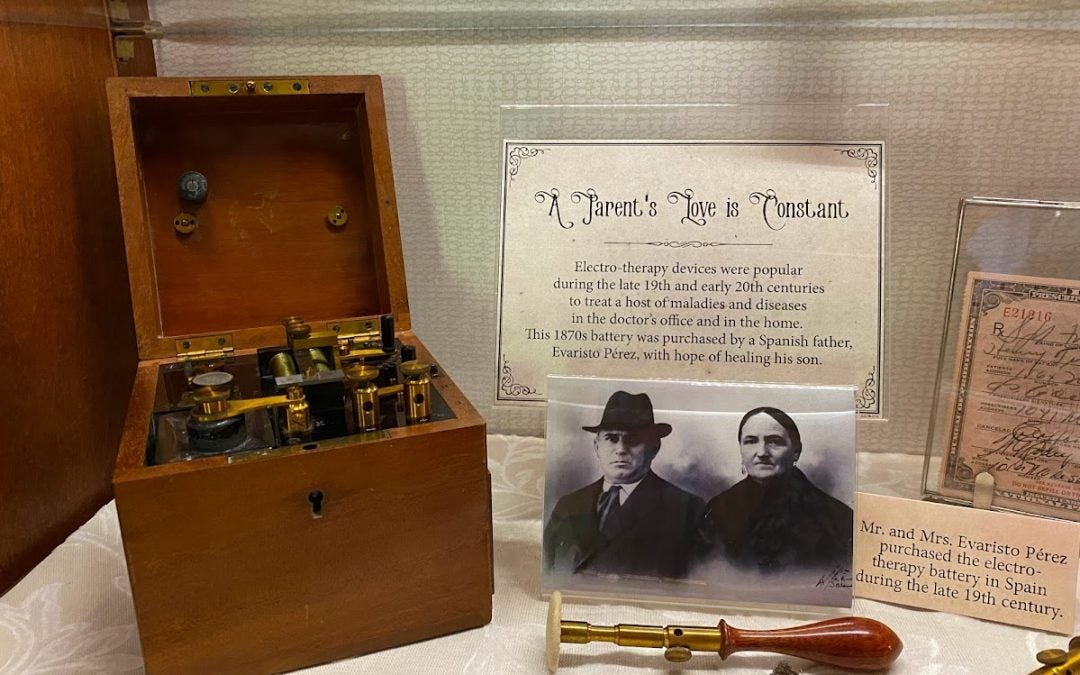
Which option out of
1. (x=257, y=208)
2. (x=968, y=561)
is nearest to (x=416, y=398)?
(x=257, y=208)

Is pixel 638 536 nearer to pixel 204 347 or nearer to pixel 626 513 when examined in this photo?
pixel 626 513

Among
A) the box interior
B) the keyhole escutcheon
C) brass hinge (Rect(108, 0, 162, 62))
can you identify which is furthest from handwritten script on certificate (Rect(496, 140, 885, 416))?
brass hinge (Rect(108, 0, 162, 62))

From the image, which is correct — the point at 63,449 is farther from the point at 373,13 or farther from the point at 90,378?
the point at 373,13

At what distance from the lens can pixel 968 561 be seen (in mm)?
960

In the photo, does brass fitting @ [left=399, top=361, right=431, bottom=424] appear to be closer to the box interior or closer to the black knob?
the box interior

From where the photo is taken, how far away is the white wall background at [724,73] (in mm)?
1170

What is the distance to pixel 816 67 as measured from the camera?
1.20 m

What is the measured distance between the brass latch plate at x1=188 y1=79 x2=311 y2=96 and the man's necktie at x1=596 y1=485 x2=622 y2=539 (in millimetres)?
666

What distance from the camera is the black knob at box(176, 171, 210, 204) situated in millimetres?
1115

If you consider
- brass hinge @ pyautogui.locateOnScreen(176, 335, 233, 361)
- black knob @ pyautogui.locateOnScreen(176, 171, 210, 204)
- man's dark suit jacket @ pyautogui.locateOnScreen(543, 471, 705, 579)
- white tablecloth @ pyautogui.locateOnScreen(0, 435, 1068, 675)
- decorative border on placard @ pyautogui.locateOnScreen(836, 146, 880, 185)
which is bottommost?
white tablecloth @ pyautogui.locateOnScreen(0, 435, 1068, 675)

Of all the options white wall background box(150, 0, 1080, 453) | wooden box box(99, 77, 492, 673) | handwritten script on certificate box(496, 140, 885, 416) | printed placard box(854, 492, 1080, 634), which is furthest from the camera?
white wall background box(150, 0, 1080, 453)

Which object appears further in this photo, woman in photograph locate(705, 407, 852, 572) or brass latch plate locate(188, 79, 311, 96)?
brass latch plate locate(188, 79, 311, 96)

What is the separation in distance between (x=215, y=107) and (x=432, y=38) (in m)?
0.34

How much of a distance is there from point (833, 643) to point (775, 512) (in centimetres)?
17
